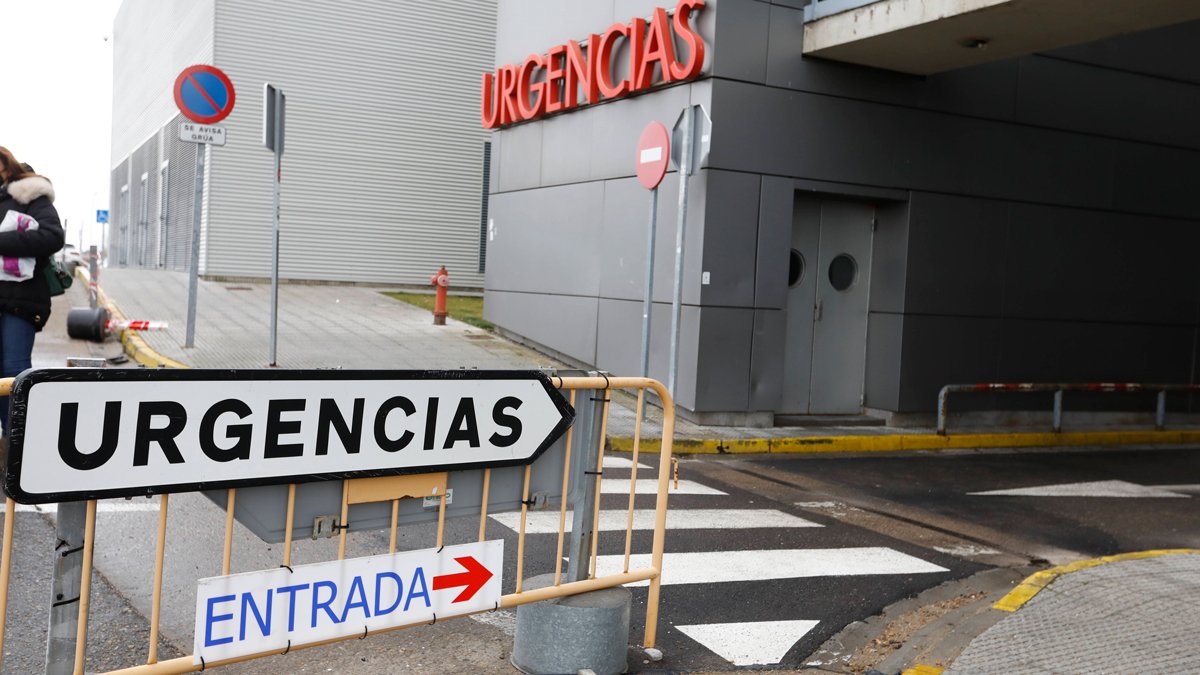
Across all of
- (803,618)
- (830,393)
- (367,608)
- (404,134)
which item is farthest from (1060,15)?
(404,134)

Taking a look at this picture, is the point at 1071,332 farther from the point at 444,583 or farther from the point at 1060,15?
the point at 444,583

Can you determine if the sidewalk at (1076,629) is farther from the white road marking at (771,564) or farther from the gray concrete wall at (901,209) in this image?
the gray concrete wall at (901,209)

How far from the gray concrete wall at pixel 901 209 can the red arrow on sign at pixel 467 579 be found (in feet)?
25.1

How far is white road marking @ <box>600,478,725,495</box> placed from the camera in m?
7.95

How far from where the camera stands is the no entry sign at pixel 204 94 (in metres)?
12.0

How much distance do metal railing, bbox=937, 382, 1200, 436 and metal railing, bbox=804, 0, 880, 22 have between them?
4.47 m

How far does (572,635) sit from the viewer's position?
13.7 feet

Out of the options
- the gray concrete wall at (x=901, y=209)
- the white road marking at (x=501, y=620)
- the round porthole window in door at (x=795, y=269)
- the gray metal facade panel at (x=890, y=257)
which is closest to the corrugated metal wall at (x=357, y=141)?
the gray concrete wall at (x=901, y=209)

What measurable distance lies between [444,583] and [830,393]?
9574 millimetres

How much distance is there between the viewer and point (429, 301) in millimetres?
21797

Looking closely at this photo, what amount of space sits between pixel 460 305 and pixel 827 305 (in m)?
10.5

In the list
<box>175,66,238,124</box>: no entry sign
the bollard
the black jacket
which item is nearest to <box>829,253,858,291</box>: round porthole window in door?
<box>175,66,238,124</box>: no entry sign

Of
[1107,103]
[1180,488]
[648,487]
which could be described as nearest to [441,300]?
[648,487]

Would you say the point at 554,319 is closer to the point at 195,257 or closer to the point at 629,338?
the point at 629,338
